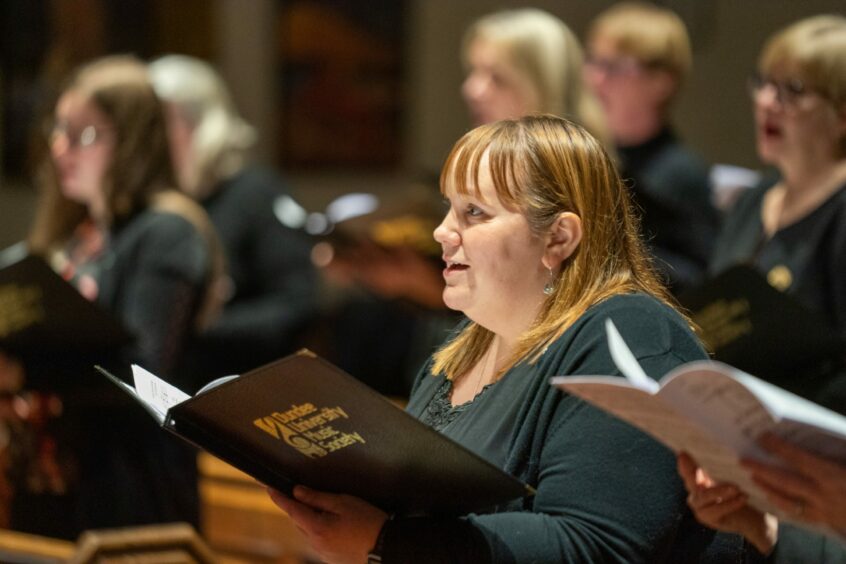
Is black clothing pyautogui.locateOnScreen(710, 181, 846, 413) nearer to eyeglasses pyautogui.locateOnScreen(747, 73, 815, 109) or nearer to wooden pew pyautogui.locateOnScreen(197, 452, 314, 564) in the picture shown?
eyeglasses pyautogui.locateOnScreen(747, 73, 815, 109)

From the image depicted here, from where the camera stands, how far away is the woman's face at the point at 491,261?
1.99 m

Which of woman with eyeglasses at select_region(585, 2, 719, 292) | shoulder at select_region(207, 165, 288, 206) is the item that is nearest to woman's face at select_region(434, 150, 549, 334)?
woman with eyeglasses at select_region(585, 2, 719, 292)

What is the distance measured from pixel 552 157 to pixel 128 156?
7.13ft

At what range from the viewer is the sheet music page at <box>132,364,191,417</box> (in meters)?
1.91

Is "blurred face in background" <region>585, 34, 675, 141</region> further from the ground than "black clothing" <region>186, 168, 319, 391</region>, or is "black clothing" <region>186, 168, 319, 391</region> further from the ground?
"blurred face in background" <region>585, 34, 675, 141</region>

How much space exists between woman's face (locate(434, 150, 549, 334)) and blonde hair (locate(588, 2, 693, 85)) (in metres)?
2.63

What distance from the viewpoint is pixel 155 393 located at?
1.94 m

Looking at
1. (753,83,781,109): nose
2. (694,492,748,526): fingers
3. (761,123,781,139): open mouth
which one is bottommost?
(761,123,781,139): open mouth

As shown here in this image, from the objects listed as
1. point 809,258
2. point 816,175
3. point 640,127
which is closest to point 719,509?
point 809,258

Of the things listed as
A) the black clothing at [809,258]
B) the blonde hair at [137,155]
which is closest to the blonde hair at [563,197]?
the black clothing at [809,258]

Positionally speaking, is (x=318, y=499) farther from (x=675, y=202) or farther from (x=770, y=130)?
(x=675, y=202)

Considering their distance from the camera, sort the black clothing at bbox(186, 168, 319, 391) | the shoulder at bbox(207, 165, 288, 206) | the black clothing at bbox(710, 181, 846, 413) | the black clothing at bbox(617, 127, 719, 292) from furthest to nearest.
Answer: the shoulder at bbox(207, 165, 288, 206), the black clothing at bbox(186, 168, 319, 391), the black clothing at bbox(617, 127, 719, 292), the black clothing at bbox(710, 181, 846, 413)

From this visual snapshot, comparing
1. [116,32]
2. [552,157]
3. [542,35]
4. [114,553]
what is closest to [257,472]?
[552,157]

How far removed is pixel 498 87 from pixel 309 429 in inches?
99.4
